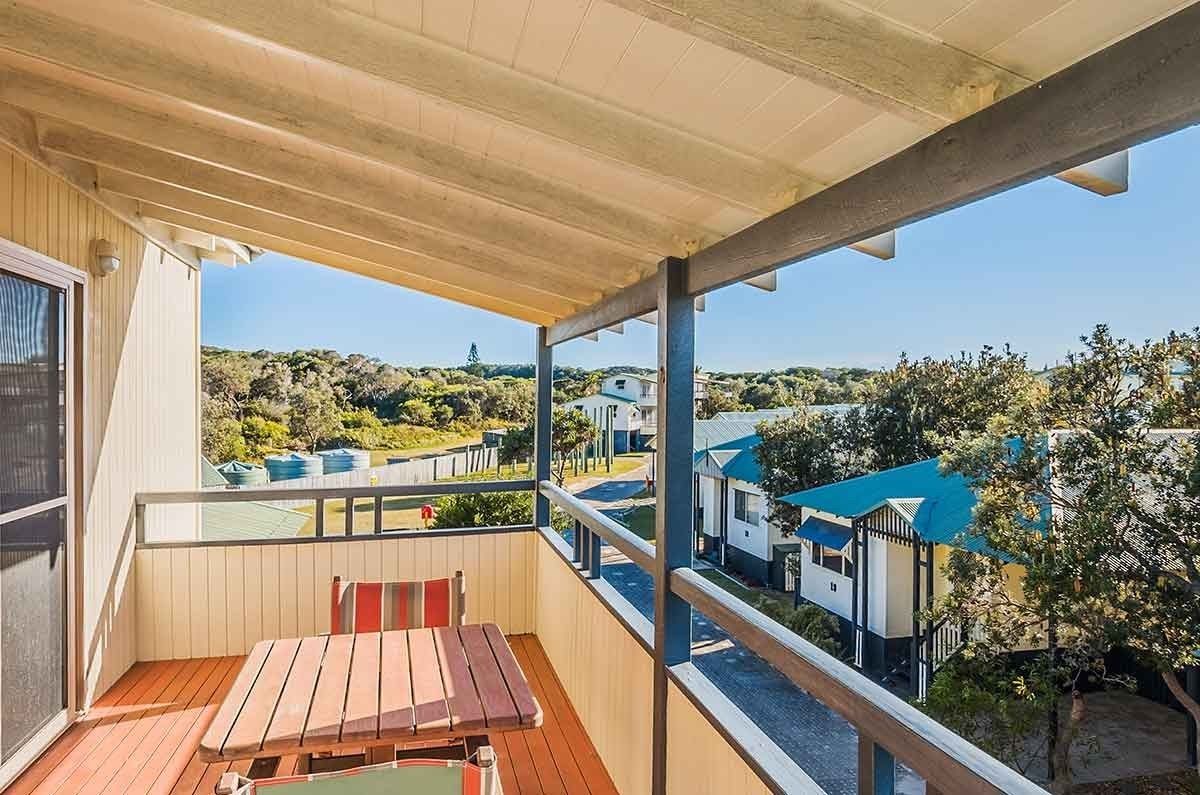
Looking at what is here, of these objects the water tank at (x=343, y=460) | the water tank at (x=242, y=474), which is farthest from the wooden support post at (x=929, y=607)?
the water tank at (x=343, y=460)

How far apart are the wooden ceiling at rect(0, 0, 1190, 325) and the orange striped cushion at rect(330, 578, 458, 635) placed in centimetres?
163

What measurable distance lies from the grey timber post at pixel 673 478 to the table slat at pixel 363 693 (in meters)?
→ 1.03

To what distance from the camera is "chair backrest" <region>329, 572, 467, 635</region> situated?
348 cm

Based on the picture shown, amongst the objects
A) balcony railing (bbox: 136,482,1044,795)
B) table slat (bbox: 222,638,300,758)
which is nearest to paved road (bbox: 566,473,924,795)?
balcony railing (bbox: 136,482,1044,795)

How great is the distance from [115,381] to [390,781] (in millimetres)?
3831

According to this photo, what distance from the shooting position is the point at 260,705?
7.86ft

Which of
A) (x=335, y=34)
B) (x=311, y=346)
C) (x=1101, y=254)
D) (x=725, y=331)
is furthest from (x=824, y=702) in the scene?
(x=311, y=346)

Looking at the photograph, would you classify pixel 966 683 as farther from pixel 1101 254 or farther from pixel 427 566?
pixel 427 566

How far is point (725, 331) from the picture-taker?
2662mm

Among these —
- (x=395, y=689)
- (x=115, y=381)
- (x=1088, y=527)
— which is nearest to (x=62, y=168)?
(x=115, y=381)

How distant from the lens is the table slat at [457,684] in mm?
2275

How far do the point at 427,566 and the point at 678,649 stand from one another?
316 cm

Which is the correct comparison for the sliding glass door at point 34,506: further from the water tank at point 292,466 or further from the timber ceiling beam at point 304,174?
the water tank at point 292,466

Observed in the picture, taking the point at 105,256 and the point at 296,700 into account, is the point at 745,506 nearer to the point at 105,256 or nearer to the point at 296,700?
the point at 296,700
